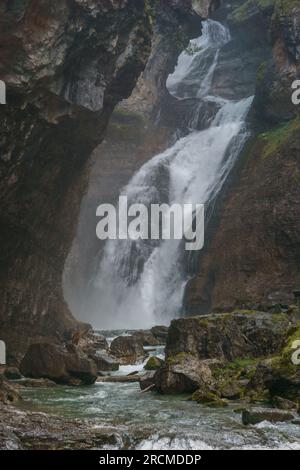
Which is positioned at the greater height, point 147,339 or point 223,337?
point 223,337

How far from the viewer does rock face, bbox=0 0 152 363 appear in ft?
54.4

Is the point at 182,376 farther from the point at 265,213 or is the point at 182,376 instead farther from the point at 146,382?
the point at 265,213

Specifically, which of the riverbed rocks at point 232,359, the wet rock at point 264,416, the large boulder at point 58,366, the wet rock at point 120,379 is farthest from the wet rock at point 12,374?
the wet rock at point 264,416

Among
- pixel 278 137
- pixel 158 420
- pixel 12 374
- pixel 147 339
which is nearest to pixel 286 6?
pixel 278 137

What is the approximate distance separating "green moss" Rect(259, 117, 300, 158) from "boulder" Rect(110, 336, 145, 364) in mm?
17392

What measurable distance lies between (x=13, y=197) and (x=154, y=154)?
94.9ft

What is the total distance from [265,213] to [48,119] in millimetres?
16272

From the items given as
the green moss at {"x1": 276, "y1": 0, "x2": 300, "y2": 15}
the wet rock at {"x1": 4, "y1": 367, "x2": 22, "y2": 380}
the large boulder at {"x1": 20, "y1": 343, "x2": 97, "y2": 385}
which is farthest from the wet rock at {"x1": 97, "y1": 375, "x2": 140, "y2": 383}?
the green moss at {"x1": 276, "y1": 0, "x2": 300, "y2": 15}

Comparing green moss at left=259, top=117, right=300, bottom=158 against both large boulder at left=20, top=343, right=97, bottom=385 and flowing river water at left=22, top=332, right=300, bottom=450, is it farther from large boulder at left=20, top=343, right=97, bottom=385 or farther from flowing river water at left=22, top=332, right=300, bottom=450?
flowing river water at left=22, top=332, right=300, bottom=450

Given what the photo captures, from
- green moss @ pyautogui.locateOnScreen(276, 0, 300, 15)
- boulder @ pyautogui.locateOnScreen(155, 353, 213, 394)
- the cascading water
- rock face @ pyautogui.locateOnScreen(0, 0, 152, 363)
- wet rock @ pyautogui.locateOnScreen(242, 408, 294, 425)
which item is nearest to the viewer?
wet rock @ pyautogui.locateOnScreen(242, 408, 294, 425)

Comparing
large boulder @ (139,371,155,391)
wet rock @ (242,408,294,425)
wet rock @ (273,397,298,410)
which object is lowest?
large boulder @ (139,371,155,391)

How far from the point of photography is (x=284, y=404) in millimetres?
11164

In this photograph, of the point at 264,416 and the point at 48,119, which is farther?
the point at 48,119
